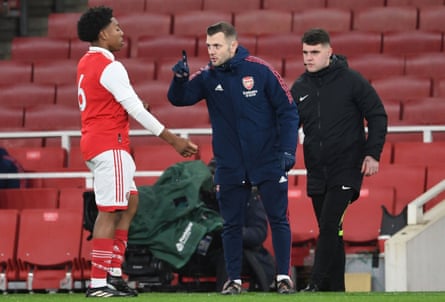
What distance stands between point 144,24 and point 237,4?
1075 millimetres

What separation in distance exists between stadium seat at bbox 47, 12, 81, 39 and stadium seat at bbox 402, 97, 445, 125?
4240 millimetres

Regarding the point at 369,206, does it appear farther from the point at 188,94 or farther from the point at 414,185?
the point at 188,94

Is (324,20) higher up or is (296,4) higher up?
(296,4)

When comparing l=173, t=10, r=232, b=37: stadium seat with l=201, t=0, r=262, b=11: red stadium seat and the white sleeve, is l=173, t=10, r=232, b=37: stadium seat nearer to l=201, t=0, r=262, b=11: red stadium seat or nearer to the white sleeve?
l=201, t=0, r=262, b=11: red stadium seat

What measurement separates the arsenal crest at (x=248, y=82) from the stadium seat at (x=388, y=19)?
6573 millimetres

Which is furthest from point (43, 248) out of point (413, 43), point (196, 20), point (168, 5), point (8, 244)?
point (168, 5)

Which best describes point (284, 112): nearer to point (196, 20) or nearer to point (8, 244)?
point (8, 244)

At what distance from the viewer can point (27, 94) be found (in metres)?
12.1

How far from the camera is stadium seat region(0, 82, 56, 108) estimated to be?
1203 cm

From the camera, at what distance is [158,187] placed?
852 cm

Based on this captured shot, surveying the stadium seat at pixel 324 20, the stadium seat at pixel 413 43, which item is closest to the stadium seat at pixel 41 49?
the stadium seat at pixel 324 20

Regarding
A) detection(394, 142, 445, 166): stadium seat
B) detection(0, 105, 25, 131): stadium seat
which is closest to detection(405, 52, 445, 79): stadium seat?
detection(394, 142, 445, 166): stadium seat

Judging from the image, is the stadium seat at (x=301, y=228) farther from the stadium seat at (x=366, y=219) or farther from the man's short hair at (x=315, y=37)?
the man's short hair at (x=315, y=37)

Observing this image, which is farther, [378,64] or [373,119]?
[378,64]
